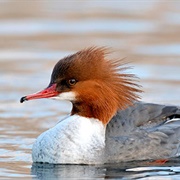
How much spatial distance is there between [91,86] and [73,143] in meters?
0.72

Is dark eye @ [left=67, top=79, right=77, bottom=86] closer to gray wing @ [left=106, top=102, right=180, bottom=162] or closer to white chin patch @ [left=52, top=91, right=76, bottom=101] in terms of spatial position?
white chin patch @ [left=52, top=91, right=76, bottom=101]

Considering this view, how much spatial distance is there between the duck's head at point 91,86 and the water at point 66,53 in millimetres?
719

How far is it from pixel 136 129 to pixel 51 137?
3.45ft

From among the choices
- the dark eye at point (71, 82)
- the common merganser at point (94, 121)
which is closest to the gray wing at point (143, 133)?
the common merganser at point (94, 121)

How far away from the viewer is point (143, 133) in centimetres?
1087

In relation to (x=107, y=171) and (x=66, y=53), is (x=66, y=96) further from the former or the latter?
(x=66, y=53)

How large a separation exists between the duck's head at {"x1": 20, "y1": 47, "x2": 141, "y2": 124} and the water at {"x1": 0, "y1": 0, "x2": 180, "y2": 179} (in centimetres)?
72

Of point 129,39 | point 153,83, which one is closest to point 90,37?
point 129,39

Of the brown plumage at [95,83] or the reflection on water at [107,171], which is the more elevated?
the brown plumage at [95,83]

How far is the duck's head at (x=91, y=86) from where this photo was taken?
10422 millimetres

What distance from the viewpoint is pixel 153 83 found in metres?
14.3

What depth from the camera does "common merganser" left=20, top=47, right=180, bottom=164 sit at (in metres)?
10.5

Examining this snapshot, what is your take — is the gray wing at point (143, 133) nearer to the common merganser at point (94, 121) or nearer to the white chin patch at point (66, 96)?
the common merganser at point (94, 121)

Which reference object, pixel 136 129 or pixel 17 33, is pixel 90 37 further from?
pixel 136 129
